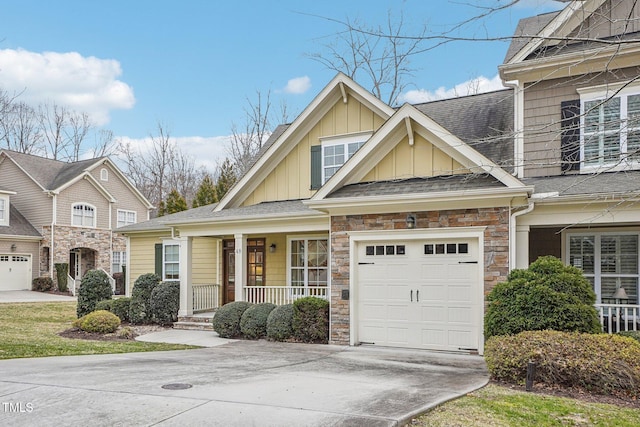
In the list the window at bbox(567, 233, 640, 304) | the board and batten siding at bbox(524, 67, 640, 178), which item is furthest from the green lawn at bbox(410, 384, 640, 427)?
the board and batten siding at bbox(524, 67, 640, 178)

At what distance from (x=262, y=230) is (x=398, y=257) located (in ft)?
13.1

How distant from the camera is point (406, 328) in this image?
10.3m

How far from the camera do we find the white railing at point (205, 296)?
580 inches

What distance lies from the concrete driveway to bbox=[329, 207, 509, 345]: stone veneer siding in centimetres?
116

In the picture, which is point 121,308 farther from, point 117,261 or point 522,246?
point 117,261

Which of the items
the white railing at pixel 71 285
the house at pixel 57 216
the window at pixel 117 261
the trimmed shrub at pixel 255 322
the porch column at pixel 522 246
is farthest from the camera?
the window at pixel 117 261

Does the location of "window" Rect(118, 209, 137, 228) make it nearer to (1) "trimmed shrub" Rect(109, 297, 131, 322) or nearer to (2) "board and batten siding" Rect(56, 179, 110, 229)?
(2) "board and batten siding" Rect(56, 179, 110, 229)

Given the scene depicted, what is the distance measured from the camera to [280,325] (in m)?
11.4

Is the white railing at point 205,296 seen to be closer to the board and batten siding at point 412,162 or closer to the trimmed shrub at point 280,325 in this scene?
the trimmed shrub at point 280,325

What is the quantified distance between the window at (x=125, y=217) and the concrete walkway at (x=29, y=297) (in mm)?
7210

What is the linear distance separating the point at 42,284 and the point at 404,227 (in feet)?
80.5

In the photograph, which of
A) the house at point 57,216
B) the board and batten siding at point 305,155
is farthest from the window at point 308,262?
the house at point 57,216

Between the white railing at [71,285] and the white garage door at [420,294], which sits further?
the white railing at [71,285]

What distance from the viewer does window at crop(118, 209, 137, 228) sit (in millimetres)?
32938
